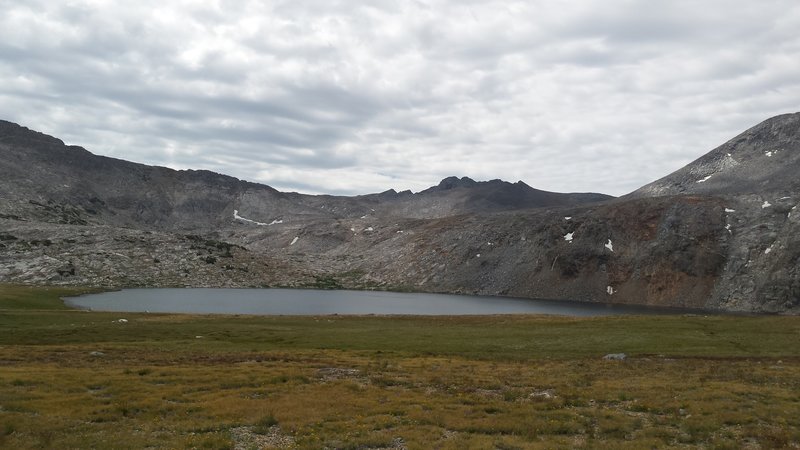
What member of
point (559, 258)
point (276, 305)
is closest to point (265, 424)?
point (276, 305)

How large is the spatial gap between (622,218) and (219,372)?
6442 inches

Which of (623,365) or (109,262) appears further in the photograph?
(109,262)

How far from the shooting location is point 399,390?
29875mm

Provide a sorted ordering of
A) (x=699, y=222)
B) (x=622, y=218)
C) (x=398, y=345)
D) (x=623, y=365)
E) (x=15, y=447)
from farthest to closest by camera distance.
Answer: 1. (x=622, y=218)
2. (x=699, y=222)
3. (x=398, y=345)
4. (x=623, y=365)
5. (x=15, y=447)

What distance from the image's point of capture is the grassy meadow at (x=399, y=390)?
67.3ft

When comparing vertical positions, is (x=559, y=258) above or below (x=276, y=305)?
above

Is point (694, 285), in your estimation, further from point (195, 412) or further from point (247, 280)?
point (195, 412)

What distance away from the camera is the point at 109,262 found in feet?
486

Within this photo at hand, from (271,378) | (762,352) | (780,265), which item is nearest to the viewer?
(271,378)

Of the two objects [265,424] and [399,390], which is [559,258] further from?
[265,424]

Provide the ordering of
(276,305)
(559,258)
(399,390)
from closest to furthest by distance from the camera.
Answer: (399,390) < (276,305) < (559,258)

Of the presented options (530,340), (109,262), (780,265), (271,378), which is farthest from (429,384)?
(109,262)

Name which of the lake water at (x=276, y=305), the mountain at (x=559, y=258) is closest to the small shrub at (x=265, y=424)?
the lake water at (x=276, y=305)

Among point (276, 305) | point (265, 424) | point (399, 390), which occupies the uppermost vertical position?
point (265, 424)
